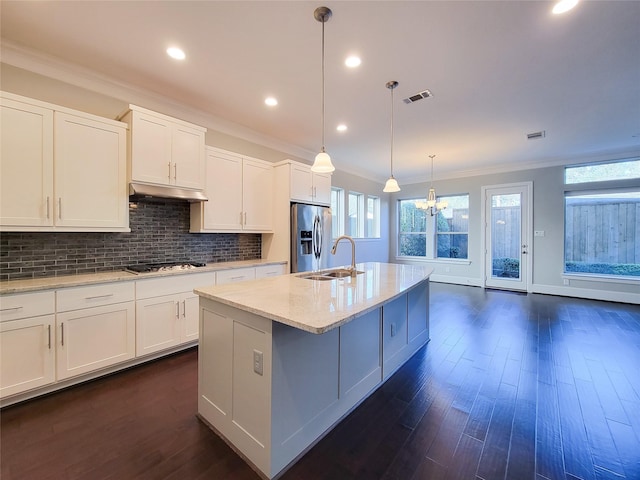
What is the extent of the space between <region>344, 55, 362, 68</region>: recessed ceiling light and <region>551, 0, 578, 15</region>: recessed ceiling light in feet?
4.45

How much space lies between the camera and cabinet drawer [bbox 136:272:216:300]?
8.41 ft

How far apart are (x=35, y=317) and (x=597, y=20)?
4621mm

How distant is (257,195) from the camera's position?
154 inches

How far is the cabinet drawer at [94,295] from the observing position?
7.06ft

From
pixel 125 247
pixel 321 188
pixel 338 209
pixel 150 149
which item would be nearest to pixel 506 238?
pixel 338 209

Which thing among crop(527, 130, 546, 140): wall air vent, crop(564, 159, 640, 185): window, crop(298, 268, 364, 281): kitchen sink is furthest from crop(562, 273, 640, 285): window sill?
crop(298, 268, 364, 281): kitchen sink

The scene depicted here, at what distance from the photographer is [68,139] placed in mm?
2297

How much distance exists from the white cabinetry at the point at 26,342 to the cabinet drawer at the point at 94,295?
0.07 metres

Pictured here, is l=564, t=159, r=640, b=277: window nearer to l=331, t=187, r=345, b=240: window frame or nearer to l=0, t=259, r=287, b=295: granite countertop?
l=331, t=187, r=345, b=240: window frame

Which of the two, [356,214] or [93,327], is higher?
[356,214]

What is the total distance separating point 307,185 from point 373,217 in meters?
3.44

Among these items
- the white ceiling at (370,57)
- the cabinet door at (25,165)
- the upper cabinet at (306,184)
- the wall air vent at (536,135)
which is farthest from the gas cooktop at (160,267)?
the wall air vent at (536,135)

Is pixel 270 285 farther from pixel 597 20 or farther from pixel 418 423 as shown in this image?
pixel 597 20

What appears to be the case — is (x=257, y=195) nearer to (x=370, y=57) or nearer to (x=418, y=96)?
(x=370, y=57)
